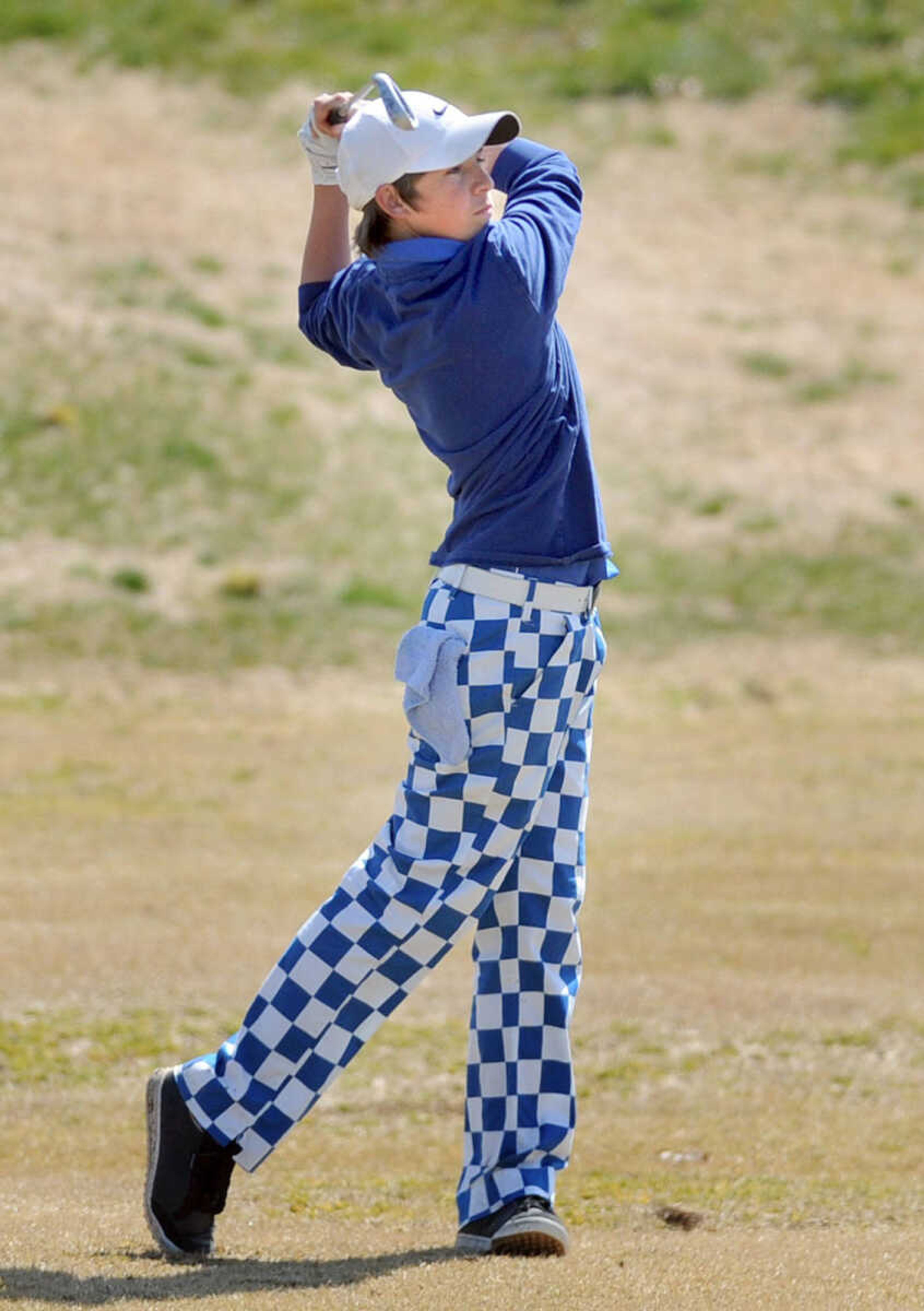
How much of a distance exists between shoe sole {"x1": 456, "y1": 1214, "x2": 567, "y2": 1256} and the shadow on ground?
72mm

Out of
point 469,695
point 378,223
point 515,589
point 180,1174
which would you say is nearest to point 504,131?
point 378,223

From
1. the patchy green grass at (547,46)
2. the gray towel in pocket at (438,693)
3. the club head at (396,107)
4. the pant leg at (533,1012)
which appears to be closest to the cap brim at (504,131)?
the club head at (396,107)

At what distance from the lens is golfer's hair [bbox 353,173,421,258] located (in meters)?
3.33

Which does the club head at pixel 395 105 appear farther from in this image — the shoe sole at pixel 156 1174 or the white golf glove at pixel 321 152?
the shoe sole at pixel 156 1174

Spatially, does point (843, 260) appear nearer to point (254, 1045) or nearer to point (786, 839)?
point (786, 839)

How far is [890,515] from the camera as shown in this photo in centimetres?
1223

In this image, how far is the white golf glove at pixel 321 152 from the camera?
11.6 ft

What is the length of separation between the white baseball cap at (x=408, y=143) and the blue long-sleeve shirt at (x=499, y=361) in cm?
12

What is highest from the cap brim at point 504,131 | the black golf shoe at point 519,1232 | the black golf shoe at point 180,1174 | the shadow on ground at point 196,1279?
the cap brim at point 504,131

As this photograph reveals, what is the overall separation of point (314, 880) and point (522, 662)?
10.8 ft

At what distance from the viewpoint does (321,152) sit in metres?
3.57

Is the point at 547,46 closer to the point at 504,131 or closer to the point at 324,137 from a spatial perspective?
the point at 324,137

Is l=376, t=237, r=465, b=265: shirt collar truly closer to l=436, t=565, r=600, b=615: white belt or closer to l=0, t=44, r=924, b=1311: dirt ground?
l=436, t=565, r=600, b=615: white belt

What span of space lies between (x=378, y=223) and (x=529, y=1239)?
1789 millimetres
